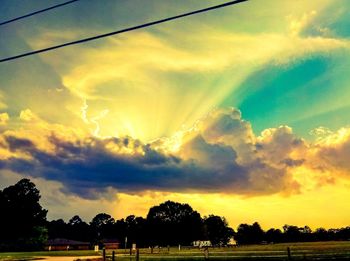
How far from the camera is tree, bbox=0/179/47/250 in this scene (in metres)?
108

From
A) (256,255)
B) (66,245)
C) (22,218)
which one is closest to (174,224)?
(66,245)

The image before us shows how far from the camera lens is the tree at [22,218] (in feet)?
356

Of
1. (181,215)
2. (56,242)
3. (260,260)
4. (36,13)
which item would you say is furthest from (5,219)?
(36,13)

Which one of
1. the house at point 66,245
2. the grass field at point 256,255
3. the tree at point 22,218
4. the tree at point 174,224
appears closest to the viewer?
the grass field at point 256,255

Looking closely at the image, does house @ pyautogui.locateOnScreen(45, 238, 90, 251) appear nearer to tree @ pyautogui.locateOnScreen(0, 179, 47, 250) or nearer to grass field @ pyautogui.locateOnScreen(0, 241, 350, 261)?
tree @ pyautogui.locateOnScreen(0, 179, 47, 250)

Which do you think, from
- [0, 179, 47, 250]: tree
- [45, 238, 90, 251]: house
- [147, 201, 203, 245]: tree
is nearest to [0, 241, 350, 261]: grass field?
[0, 179, 47, 250]: tree

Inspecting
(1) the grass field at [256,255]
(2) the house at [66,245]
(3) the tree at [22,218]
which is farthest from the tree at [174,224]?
(1) the grass field at [256,255]

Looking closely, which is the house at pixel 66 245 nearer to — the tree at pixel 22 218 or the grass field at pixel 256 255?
the tree at pixel 22 218

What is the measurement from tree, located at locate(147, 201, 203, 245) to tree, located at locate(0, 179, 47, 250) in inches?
2006

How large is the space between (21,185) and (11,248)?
20.6m

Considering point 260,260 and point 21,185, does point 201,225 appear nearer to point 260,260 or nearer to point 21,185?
point 21,185

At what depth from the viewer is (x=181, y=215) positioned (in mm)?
173125

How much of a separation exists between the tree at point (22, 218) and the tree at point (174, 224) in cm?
5095

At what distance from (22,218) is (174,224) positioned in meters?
67.0
